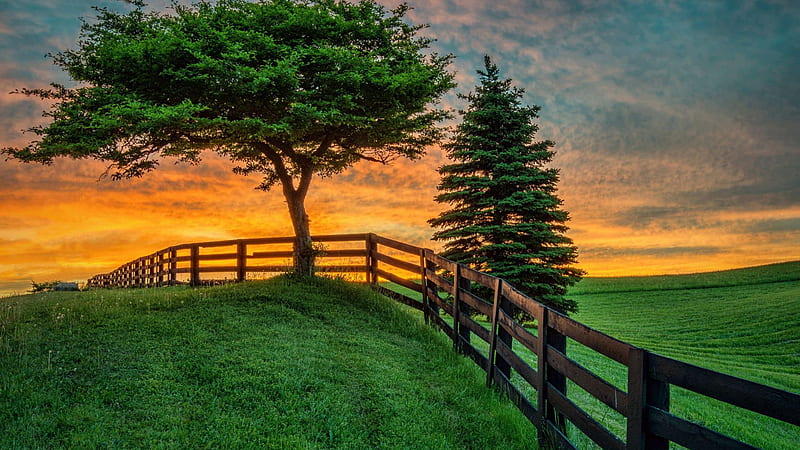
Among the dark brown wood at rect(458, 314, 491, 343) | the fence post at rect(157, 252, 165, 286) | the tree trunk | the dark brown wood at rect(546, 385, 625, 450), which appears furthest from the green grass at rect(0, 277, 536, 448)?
the fence post at rect(157, 252, 165, 286)

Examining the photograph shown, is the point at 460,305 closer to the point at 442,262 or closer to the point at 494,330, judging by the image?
the point at 442,262

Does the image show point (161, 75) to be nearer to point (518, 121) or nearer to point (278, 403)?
point (278, 403)

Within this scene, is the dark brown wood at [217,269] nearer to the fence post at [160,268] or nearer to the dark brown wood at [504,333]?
the fence post at [160,268]

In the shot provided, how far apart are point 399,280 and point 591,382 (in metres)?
8.82

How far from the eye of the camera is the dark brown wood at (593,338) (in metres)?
4.38

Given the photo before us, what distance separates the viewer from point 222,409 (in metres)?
6.16

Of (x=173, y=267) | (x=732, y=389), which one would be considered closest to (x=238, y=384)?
(x=732, y=389)

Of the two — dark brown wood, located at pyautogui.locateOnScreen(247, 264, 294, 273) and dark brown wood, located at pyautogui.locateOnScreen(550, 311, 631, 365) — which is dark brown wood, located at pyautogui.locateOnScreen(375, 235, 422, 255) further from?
dark brown wood, located at pyautogui.locateOnScreen(550, 311, 631, 365)

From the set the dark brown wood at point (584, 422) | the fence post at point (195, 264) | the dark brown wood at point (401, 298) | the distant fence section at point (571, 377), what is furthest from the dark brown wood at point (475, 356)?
the fence post at point (195, 264)

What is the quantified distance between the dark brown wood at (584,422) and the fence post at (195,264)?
18082 mm

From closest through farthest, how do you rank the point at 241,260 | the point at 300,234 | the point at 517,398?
the point at 517,398 < the point at 300,234 < the point at 241,260

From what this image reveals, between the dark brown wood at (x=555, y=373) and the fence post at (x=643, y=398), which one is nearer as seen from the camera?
the fence post at (x=643, y=398)

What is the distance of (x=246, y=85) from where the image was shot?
12664mm

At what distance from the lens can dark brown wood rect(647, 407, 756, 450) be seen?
3.32 m
